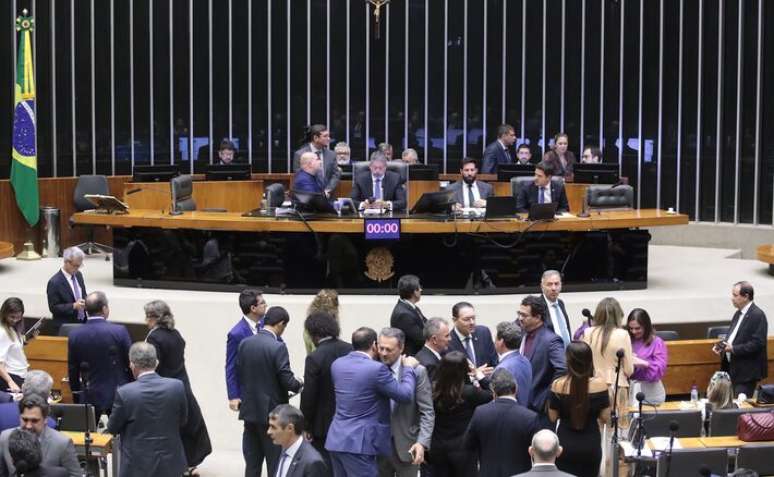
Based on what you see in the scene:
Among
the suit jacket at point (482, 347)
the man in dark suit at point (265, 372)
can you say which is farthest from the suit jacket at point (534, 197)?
the man in dark suit at point (265, 372)

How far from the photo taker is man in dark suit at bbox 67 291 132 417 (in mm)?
10008

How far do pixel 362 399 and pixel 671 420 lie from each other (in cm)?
220

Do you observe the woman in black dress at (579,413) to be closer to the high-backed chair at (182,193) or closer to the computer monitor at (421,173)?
the high-backed chair at (182,193)

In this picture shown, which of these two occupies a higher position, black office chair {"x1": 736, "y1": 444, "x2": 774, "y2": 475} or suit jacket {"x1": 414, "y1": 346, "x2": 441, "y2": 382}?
suit jacket {"x1": 414, "y1": 346, "x2": 441, "y2": 382}

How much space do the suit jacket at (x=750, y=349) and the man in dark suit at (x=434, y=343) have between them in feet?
10.6

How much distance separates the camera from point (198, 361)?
12531mm

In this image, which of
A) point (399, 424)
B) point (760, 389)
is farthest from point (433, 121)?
point (399, 424)

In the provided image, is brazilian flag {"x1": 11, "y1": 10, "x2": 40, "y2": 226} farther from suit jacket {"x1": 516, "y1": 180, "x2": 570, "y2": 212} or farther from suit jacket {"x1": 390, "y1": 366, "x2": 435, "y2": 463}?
suit jacket {"x1": 390, "y1": 366, "x2": 435, "y2": 463}

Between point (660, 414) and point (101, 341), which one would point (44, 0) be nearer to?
point (101, 341)

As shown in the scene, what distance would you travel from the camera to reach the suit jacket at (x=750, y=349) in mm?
11031

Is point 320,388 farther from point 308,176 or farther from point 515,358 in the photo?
point 308,176

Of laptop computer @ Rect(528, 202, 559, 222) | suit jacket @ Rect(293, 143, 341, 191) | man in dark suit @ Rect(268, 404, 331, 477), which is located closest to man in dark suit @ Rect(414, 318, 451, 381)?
man in dark suit @ Rect(268, 404, 331, 477)

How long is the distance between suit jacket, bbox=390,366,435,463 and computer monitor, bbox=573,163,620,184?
26.1 feet

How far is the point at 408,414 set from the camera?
848 cm
